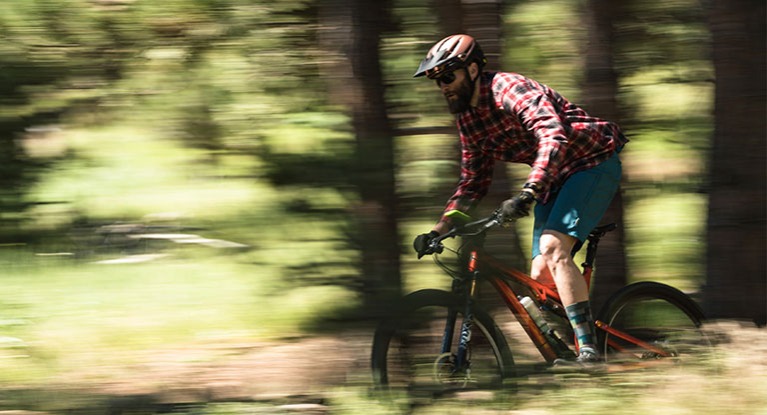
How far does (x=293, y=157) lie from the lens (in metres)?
5.95

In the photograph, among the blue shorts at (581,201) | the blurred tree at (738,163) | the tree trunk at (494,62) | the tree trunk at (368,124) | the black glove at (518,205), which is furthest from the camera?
the blurred tree at (738,163)

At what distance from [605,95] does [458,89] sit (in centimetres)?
159

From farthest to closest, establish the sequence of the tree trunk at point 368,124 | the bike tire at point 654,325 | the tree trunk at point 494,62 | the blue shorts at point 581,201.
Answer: the tree trunk at point 494,62
the tree trunk at point 368,124
the bike tire at point 654,325
the blue shorts at point 581,201

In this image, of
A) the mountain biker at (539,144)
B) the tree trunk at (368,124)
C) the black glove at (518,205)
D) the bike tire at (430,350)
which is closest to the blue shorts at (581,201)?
the mountain biker at (539,144)

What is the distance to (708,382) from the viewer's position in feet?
15.6

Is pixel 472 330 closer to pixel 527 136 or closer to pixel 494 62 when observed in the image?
pixel 527 136

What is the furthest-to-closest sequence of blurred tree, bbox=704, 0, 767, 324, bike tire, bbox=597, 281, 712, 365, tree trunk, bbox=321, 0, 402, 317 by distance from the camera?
blurred tree, bbox=704, 0, 767, 324 < tree trunk, bbox=321, 0, 402, 317 < bike tire, bbox=597, 281, 712, 365

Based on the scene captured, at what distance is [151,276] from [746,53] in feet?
16.3

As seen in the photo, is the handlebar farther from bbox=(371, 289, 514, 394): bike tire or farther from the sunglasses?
the sunglasses

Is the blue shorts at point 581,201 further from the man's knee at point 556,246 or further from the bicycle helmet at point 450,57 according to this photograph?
the bicycle helmet at point 450,57

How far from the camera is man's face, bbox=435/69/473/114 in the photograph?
15.8 ft

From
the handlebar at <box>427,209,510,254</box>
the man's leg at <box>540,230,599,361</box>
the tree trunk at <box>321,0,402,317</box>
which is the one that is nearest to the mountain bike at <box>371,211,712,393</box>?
the handlebar at <box>427,209,510,254</box>

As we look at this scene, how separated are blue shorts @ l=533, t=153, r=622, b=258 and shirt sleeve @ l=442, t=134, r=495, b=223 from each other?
1.37 ft

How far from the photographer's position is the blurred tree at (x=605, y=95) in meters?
6.01
